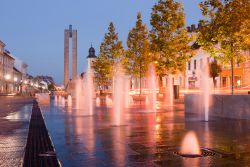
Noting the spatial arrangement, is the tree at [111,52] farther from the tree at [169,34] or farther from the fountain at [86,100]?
the tree at [169,34]

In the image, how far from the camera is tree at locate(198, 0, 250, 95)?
16047 millimetres

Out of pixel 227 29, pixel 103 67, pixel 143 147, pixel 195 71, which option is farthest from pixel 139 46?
pixel 143 147

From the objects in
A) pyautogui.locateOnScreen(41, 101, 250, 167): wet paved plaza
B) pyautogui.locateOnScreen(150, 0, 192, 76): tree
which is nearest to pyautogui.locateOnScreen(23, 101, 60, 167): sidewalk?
pyautogui.locateOnScreen(41, 101, 250, 167): wet paved plaza

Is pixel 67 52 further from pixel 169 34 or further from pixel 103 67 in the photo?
pixel 169 34

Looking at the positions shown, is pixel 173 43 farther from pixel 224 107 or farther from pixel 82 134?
pixel 82 134

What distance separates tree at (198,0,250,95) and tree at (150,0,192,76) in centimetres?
1367

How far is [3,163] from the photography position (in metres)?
6.50

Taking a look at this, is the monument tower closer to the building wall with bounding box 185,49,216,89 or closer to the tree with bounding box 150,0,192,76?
the building wall with bounding box 185,49,216,89

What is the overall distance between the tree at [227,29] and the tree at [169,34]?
13667mm

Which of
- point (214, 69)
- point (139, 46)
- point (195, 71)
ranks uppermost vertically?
point (139, 46)

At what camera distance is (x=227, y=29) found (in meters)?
16.3

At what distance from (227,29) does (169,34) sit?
15.3 meters

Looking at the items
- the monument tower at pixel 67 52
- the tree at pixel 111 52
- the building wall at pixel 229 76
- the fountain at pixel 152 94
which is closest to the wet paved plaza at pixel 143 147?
the fountain at pixel 152 94

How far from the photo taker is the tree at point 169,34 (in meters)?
31.4
